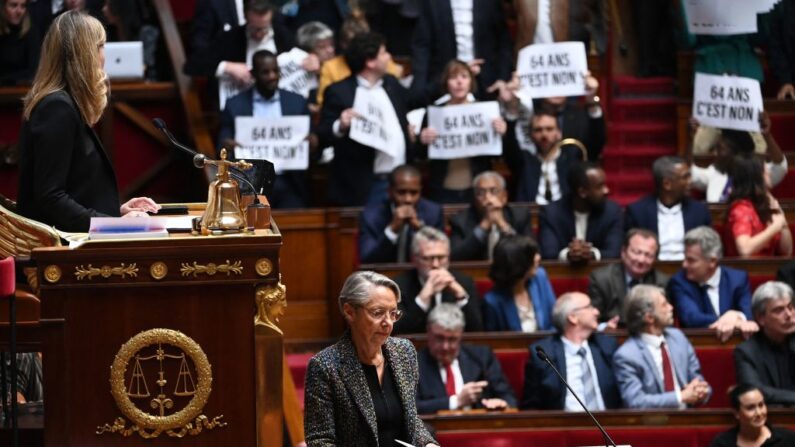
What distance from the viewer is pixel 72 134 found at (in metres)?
3.77

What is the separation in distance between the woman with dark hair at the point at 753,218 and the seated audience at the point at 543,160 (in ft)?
2.81

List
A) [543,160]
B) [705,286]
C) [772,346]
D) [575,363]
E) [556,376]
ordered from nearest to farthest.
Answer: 1. [556,376]
2. [575,363]
3. [772,346]
4. [705,286]
5. [543,160]

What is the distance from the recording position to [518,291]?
716 centimetres

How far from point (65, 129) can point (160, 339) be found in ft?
2.07

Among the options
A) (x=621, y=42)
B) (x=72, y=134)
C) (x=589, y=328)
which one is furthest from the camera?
(x=621, y=42)

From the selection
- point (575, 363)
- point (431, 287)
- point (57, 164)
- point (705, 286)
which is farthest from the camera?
point (705, 286)

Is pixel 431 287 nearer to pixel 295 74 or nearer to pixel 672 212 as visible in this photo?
pixel 672 212

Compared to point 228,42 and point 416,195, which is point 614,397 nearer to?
point 416,195

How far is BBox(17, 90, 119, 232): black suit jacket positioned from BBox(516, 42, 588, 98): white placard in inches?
187

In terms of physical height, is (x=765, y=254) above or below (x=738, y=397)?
above

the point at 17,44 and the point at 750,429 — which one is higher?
the point at 17,44

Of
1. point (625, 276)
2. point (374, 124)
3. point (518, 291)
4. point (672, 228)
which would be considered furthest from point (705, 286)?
point (374, 124)

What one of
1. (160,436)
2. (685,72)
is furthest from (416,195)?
(160,436)

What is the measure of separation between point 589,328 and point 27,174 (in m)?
3.34
